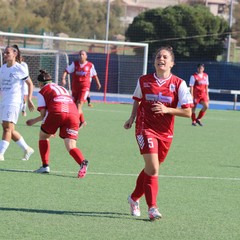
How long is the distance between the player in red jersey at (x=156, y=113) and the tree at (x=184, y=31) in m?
35.9

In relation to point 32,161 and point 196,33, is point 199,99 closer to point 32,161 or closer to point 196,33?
point 32,161

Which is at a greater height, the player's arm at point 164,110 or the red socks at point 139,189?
the player's arm at point 164,110

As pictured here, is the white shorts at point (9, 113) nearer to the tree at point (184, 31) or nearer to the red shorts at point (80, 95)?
the red shorts at point (80, 95)

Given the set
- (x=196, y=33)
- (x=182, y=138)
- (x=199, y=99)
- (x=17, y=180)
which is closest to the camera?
(x=17, y=180)

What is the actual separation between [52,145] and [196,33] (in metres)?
31.9

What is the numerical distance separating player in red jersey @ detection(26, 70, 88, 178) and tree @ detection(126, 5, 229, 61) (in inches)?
1299

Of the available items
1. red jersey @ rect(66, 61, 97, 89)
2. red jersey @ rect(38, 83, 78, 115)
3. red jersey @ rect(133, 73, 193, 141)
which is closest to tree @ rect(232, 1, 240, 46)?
red jersey @ rect(66, 61, 97, 89)

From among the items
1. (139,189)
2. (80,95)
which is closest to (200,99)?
(80,95)

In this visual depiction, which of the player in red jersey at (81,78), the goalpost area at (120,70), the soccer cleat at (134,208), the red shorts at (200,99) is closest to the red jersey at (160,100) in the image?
the soccer cleat at (134,208)

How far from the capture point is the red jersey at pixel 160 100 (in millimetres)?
8359

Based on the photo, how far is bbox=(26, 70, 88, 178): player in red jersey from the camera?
1128 cm

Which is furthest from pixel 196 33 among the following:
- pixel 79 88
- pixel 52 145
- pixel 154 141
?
pixel 154 141

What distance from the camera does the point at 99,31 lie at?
7606cm

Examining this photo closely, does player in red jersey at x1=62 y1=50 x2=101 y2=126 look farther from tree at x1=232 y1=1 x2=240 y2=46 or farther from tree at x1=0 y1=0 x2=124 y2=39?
tree at x1=0 y1=0 x2=124 y2=39
